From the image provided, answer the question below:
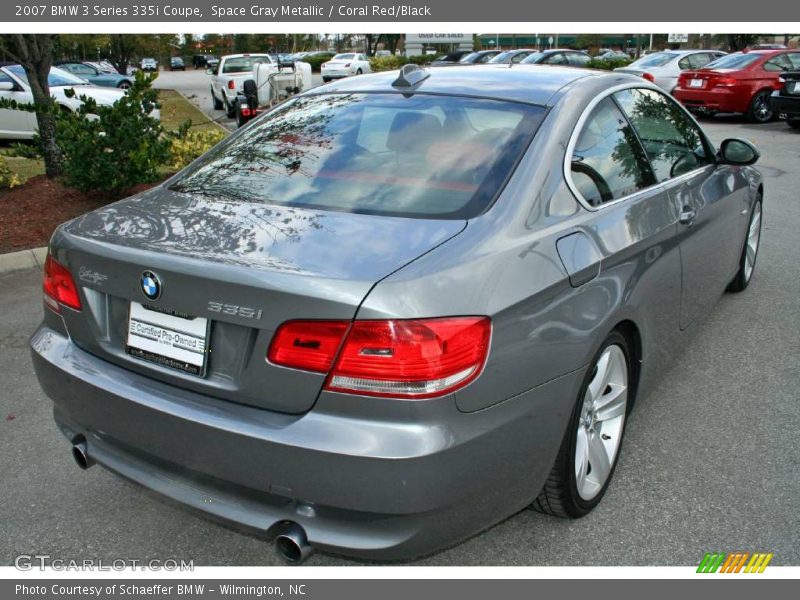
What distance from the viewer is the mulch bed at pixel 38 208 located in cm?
682

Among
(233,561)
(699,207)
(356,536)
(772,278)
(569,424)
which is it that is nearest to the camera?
(356,536)

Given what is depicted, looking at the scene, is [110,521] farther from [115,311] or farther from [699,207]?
[699,207]

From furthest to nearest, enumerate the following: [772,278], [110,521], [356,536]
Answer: [772,278] < [110,521] < [356,536]

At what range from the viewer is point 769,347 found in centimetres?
460

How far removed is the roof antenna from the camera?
11.0 feet

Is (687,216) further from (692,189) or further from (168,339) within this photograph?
(168,339)

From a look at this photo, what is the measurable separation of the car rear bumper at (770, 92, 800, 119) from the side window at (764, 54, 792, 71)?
7.02 ft

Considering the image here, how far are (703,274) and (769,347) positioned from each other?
3.25 ft

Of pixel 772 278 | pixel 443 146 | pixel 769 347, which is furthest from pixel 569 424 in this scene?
pixel 772 278

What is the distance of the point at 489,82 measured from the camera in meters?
3.30

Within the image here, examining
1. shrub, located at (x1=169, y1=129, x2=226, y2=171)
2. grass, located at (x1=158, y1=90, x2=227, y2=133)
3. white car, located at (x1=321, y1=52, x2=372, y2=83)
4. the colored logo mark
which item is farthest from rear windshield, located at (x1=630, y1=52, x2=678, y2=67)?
the colored logo mark

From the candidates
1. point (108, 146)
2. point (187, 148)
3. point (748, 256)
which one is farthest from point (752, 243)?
point (187, 148)

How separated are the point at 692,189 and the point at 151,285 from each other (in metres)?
2.70
